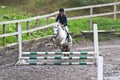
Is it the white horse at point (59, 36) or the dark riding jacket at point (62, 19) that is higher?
the dark riding jacket at point (62, 19)

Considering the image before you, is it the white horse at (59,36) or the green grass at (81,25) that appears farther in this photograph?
the green grass at (81,25)

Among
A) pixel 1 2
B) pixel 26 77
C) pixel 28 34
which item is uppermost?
pixel 1 2

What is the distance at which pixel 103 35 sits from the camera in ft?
79.3

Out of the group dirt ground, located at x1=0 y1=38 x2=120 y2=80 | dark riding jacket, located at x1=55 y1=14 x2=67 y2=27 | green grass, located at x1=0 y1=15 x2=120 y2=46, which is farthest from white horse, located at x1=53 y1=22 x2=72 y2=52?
green grass, located at x1=0 y1=15 x2=120 y2=46

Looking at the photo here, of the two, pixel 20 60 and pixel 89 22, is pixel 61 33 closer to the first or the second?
pixel 20 60

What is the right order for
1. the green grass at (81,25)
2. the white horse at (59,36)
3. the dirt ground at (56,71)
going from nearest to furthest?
the dirt ground at (56,71) < the white horse at (59,36) < the green grass at (81,25)

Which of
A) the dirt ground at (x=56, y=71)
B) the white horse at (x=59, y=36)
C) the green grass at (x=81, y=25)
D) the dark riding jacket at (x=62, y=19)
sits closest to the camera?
the dirt ground at (x=56, y=71)

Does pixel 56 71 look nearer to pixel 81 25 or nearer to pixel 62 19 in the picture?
pixel 62 19

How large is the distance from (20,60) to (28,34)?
16.1ft

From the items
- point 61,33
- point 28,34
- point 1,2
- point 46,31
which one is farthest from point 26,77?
point 1,2

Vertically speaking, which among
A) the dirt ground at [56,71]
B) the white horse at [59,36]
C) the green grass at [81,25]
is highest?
the green grass at [81,25]

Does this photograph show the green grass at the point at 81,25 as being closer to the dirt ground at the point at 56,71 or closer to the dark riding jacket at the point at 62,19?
the dark riding jacket at the point at 62,19

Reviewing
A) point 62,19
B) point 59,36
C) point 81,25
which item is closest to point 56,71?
point 59,36

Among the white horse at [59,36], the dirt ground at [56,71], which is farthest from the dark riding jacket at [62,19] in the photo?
the dirt ground at [56,71]
